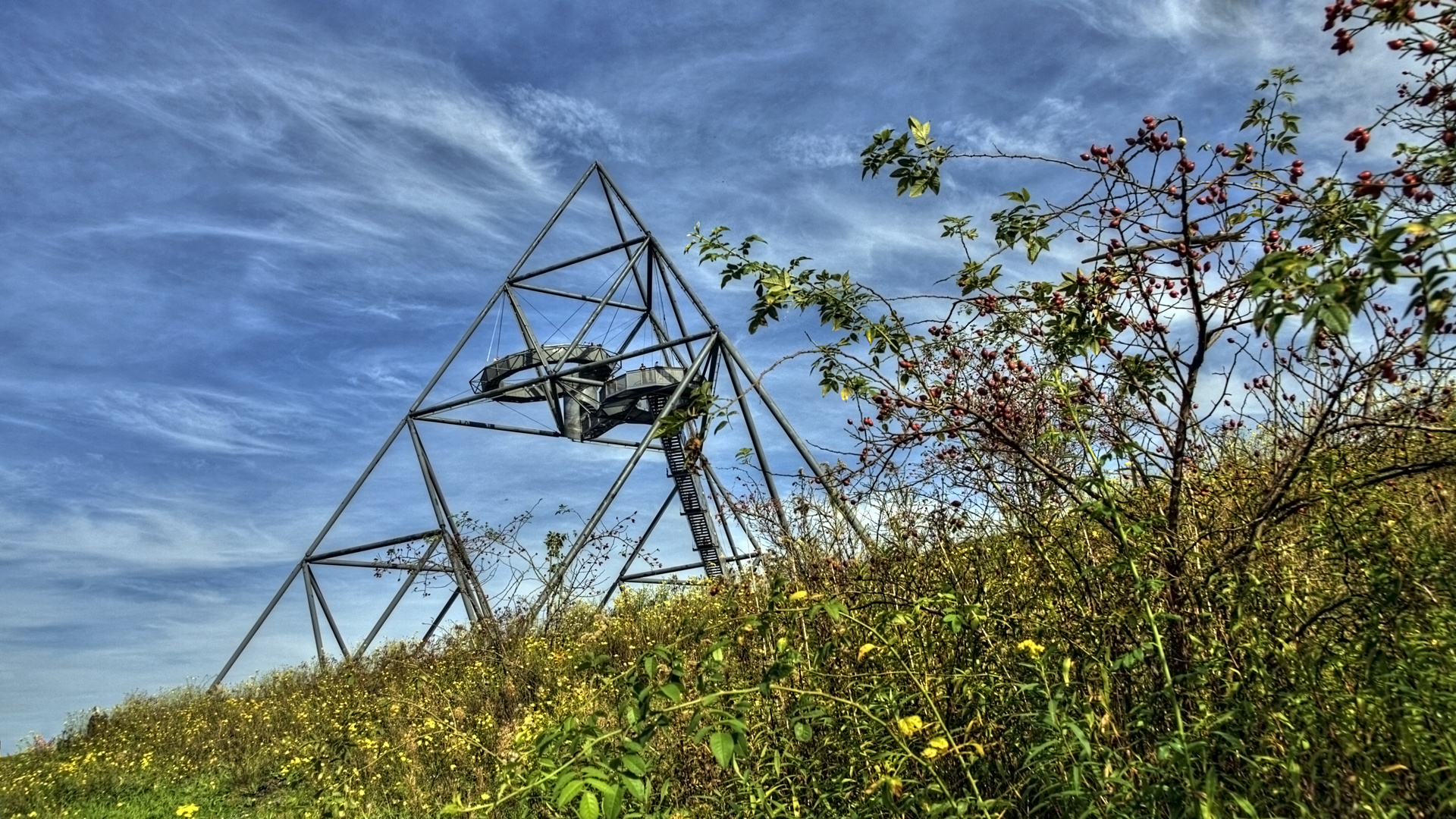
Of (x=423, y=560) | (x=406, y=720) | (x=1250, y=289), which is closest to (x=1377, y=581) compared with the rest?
(x=1250, y=289)

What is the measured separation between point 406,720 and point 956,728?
6.44 metres

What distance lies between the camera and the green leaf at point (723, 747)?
6.19 ft

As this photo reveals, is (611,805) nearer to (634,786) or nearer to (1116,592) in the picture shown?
(634,786)

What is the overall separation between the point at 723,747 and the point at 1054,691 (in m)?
1.21

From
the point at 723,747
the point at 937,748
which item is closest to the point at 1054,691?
the point at 937,748

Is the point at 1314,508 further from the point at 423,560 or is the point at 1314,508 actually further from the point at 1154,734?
the point at 423,560

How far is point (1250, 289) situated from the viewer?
2.01 metres

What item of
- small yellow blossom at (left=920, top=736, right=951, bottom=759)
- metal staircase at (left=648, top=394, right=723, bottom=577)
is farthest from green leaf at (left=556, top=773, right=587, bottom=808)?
metal staircase at (left=648, top=394, right=723, bottom=577)

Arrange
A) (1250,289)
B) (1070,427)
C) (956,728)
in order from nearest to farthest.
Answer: (1250,289) < (956,728) < (1070,427)

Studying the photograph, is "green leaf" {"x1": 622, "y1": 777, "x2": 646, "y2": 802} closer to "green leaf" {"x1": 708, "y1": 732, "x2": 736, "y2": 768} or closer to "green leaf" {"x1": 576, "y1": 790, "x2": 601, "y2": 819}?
"green leaf" {"x1": 576, "y1": 790, "x2": 601, "y2": 819}

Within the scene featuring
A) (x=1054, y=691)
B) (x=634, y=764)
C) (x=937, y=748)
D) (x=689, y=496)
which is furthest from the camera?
(x=689, y=496)

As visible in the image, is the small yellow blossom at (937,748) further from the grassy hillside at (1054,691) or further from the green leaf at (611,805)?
the green leaf at (611,805)

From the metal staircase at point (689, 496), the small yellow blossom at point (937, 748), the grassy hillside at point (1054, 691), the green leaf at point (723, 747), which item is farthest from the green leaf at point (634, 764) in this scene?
the metal staircase at point (689, 496)

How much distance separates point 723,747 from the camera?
1.95 m
